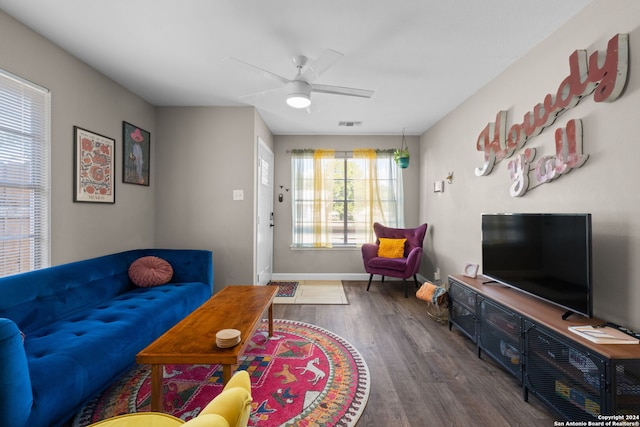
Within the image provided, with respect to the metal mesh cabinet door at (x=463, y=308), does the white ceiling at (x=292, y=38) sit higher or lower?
higher

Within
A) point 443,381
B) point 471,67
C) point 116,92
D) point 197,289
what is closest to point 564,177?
point 471,67

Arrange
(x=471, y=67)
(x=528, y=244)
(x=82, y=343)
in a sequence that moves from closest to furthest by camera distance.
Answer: (x=82, y=343)
(x=528, y=244)
(x=471, y=67)

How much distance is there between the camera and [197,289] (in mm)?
2785

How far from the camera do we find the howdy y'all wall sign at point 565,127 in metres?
1.59

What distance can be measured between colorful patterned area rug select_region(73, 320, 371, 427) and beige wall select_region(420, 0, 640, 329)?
1672mm

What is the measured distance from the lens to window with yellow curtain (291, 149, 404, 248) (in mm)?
4766

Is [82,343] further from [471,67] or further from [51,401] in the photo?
[471,67]

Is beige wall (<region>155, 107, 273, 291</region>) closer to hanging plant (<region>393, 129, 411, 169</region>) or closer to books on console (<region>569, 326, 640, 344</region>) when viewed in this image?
hanging plant (<region>393, 129, 411, 169</region>)

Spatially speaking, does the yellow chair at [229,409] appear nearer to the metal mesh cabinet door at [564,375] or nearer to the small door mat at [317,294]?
the metal mesh cabinet door at [564,375]

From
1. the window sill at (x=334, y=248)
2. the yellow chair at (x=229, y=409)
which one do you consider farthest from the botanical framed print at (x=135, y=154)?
the yellow chair at (x=229, y=409)

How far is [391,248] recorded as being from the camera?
426 centimetres

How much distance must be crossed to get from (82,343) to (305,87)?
7.59 ft

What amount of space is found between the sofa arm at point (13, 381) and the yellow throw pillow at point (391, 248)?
382 cm

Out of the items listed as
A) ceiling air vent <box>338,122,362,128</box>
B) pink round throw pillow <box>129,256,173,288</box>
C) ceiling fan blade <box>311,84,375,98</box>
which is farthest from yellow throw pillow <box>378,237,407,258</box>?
pink round throw pillow <box>129,256,173,288</box>
